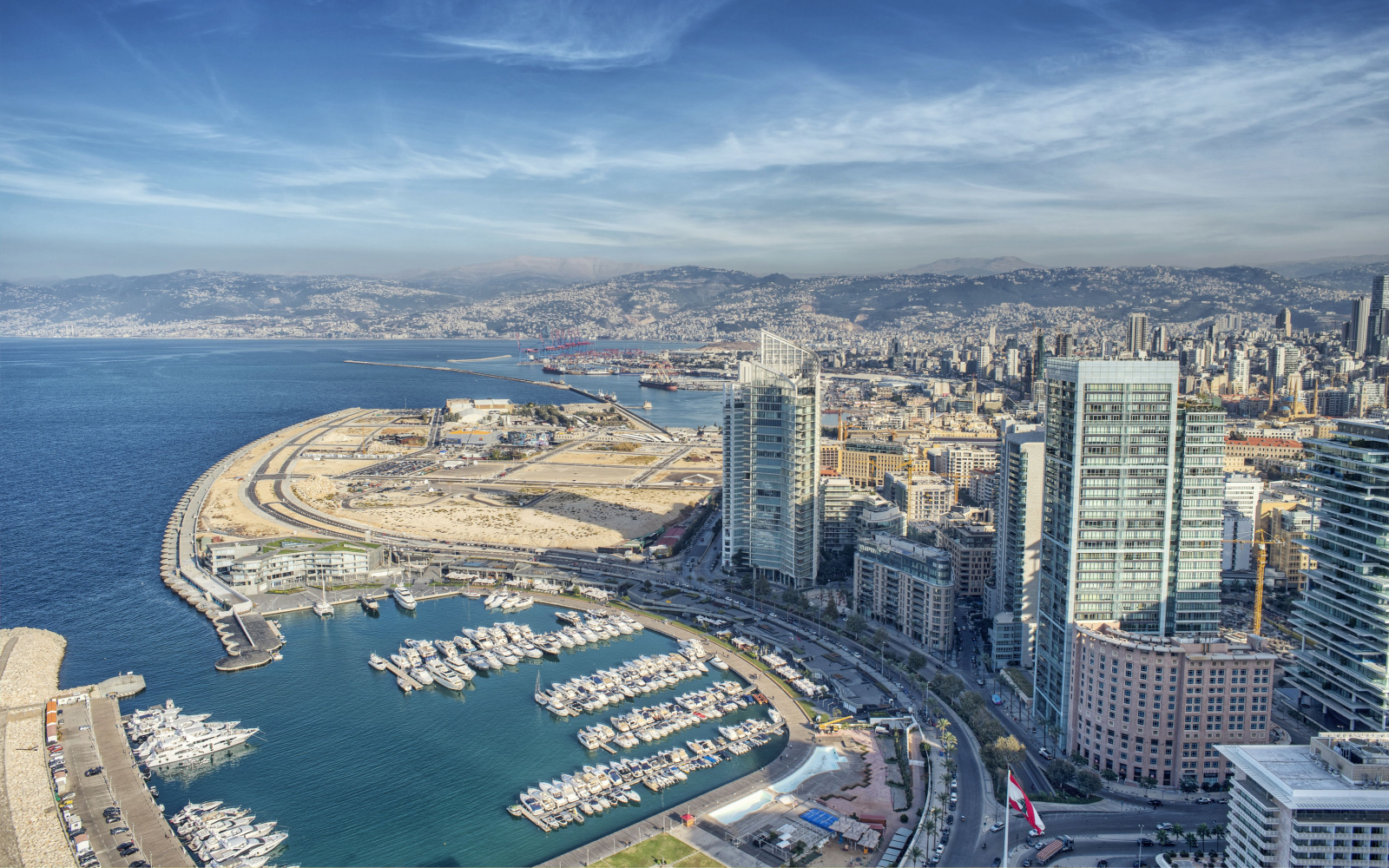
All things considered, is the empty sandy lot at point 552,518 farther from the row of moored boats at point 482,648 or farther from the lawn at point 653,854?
the lawn at point 653,854

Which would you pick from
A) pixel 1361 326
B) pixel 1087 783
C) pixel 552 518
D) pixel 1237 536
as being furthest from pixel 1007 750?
pixel 1361 326

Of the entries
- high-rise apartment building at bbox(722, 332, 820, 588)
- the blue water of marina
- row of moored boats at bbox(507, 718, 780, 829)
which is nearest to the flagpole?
the blue water of marina

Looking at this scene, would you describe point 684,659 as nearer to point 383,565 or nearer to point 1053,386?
point 1053,386

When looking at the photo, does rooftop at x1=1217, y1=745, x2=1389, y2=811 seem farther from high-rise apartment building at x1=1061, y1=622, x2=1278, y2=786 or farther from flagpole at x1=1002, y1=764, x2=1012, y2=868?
high-rise apartment building at x1=1061, y1=622, x2=1278, y2=786

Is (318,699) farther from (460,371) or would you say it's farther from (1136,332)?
(460,371)

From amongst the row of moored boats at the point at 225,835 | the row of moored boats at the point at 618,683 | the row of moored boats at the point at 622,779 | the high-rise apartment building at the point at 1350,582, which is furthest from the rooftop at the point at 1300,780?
the row of moored boats at the point at 225,835

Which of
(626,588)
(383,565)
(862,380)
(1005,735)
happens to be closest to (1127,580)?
(1005,735)
